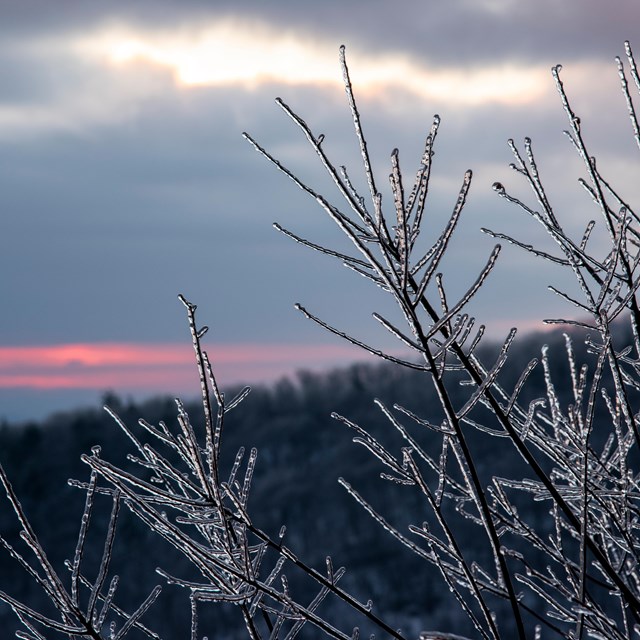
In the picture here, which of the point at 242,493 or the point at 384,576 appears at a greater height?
the point at 242,493

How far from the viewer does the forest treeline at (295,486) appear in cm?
3797

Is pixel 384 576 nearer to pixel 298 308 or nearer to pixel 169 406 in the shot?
pixel 169 406

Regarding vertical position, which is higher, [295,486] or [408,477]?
[408,477]

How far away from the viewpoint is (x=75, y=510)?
4522 cm

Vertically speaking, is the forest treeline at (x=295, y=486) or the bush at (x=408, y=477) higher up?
the bush at (x=408, y=477)

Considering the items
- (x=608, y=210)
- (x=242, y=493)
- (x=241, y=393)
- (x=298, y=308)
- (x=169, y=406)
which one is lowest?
(x=169, y=406)

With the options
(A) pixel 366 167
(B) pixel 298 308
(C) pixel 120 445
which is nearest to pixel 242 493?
(B) pixel 298 308

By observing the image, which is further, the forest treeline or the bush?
the forest treeline

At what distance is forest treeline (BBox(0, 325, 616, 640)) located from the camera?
37969 millimetres

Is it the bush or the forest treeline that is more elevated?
the bush

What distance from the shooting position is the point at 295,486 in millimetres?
44062

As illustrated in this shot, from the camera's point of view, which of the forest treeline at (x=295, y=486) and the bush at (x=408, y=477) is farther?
the forest treeline at (x=295, y=486)

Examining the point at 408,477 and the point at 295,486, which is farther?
the point at 295,486

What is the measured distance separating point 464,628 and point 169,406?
1670cm
